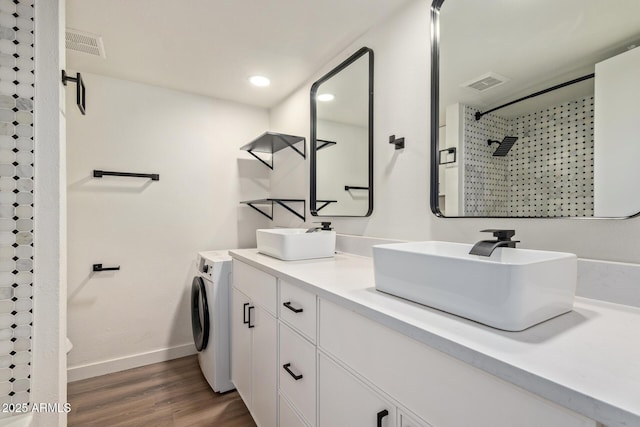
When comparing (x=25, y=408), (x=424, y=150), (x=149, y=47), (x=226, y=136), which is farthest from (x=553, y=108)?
(x=226, y=136)

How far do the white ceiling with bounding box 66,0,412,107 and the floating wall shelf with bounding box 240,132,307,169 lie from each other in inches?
18.2

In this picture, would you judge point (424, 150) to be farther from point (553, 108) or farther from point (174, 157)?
point (174, 157)

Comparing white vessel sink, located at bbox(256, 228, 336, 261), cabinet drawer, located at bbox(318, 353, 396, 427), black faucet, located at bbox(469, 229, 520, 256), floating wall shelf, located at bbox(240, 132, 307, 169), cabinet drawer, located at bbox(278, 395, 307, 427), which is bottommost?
cabinet drawer, located at bbox(278, 395, 307, 427)

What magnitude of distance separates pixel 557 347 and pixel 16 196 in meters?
1.59

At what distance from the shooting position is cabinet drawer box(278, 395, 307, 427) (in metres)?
1.15

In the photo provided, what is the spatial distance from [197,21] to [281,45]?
19.7 inches

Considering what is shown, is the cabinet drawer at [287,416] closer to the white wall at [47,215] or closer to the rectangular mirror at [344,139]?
the white wall at [47,215]

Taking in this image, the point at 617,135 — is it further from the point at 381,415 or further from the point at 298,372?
the point at 298,372

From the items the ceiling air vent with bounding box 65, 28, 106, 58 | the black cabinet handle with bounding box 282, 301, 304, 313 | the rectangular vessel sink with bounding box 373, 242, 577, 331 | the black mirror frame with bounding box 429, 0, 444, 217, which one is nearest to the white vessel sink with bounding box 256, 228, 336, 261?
the black cabinet handle with bounding box 282, 301, 304, 313

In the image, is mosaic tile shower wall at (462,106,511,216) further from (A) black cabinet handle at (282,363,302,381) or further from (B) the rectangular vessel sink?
(A) black cabinet handle at (282,363,302,381)

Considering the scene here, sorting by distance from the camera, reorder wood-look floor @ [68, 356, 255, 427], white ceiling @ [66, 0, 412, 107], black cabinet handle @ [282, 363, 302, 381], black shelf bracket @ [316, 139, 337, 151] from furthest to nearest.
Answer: black shelf bracket @ [316, 139, 337, 151] < wood-look floor @ [68, 356, 255, 427] < white ceiling @ [66, 0, 412, 107] < black cabinet handle @ [282, 363, 302, 381]

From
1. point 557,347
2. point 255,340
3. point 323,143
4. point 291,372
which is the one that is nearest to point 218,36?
point 323,143

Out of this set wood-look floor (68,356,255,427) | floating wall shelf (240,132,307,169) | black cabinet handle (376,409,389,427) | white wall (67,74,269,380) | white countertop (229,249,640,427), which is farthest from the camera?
floating wall shelf (240,132,307,169)

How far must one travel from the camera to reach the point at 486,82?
1199mm
